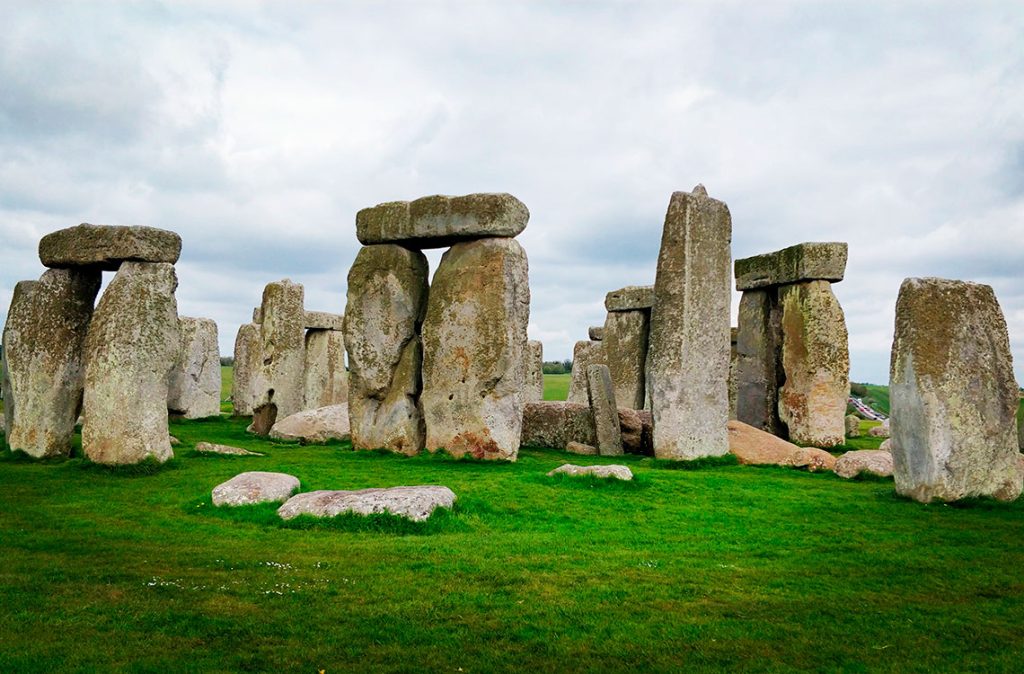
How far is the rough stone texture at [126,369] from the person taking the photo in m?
12.8

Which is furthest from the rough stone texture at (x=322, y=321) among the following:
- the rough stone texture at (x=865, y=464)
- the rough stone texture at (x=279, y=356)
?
the rough stone texture at (x=865, y=464)

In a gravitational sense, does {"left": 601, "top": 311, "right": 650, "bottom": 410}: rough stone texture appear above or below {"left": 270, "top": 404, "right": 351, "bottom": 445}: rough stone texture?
above

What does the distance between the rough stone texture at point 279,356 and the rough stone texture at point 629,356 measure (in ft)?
27.0

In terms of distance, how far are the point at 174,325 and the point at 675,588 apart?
944 cm

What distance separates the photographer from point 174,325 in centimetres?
1344

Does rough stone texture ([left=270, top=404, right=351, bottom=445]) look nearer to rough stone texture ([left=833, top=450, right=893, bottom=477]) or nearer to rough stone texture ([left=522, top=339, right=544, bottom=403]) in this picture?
rough stone texture ([left=522, top=339, right=544, bottom=403])

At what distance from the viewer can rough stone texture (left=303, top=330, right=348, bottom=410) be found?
2583 cm

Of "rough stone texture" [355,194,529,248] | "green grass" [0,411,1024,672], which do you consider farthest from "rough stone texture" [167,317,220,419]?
"green grass" [0,411,1024,672]

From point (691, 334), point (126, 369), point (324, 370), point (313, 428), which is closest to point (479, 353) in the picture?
point (691, 334)

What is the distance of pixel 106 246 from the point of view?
13367 millimetres

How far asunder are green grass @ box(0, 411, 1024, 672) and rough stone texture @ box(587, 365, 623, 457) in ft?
15.3

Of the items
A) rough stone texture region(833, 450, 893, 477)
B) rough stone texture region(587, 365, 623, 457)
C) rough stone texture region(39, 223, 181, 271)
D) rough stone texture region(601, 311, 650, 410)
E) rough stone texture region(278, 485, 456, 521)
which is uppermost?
rough stone texture region(39, 223, 181, 271)

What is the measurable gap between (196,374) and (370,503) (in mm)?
16996

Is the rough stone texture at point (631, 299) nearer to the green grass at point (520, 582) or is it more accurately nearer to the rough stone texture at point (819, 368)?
the rough stone texture at point (819, 368)
